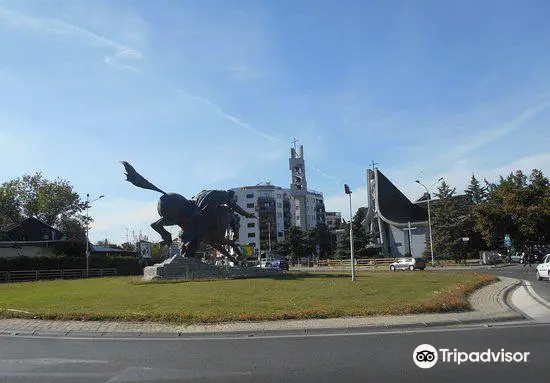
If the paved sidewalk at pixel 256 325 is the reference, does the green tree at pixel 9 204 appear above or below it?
above

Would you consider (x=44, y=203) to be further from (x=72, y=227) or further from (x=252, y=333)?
(x=252, y=333)

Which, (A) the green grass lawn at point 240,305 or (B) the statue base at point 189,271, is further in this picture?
(B) the statue base at point 189,271

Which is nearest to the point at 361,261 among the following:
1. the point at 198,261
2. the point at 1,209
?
the point at 198,261

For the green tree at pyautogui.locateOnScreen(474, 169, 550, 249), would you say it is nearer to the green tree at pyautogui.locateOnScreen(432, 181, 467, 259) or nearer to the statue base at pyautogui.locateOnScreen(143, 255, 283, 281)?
the green tree at pyautogui.locateOnScreen(432, 181, 467, 259)

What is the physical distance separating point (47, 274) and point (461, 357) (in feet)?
178

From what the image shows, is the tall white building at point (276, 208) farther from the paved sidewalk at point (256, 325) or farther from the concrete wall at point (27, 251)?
the paved sidewalk at point (256, 325)

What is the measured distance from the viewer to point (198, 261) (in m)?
37.2

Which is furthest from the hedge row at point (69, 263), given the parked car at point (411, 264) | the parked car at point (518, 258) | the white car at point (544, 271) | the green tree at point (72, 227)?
the white car at point (544, 271)

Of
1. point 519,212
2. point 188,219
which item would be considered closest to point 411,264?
point 519,212

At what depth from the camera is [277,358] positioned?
30.0ft

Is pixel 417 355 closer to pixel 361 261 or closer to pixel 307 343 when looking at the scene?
pixel 307 343

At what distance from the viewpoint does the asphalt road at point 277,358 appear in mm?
7629

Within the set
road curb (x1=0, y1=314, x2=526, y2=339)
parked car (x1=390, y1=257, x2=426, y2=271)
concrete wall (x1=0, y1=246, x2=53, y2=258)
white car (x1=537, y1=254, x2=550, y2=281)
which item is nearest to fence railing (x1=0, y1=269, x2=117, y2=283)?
concrete wall (x1=0, y1=246, x2=53, y2=258)

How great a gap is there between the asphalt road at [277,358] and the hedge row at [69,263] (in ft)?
157
